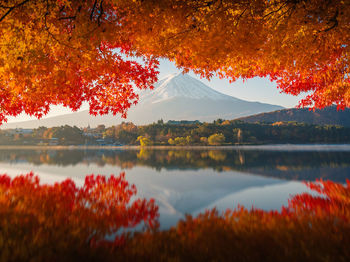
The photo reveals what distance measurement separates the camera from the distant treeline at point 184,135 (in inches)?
1362

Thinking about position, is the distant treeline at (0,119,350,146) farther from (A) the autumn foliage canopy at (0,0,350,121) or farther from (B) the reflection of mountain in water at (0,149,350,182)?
(A) the autumn foliage canopy at (0,0,350,121)

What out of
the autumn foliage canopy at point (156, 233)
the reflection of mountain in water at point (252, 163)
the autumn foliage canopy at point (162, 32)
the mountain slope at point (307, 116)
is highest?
the mountain slope at point (307, 116)

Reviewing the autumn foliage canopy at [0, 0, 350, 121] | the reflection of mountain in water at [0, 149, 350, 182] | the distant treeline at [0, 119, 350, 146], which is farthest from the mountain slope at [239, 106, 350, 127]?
the autumn foliage canopy at [0, 0, 350, 121]

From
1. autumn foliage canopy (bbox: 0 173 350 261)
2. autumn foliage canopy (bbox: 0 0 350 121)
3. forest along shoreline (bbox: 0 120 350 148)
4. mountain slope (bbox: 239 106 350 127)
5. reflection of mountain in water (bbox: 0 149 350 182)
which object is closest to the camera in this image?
autumn foliage canopy (bbox: 0 173 350 261)

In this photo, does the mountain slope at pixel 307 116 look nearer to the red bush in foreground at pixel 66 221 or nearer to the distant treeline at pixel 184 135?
the distant treeline at pixel 184 135

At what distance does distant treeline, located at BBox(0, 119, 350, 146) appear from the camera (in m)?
34.6

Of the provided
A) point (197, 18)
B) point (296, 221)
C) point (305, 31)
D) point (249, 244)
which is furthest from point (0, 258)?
point (305, 31)

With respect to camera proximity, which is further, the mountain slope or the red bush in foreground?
the mountain slope

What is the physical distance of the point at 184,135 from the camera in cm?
3488

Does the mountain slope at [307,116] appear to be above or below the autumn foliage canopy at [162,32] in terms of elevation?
above

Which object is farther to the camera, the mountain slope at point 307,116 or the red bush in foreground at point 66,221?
the mountain slope at point 307,116

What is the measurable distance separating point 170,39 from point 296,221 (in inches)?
172

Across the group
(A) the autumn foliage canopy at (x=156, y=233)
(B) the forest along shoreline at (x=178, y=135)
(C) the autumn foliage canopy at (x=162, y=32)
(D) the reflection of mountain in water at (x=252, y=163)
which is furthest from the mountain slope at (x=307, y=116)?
(A) the autumn foliage canopy at (x=156, y=233)

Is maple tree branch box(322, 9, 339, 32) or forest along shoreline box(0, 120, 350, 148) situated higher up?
maple tree branch box(322, 9, 339, 32)
